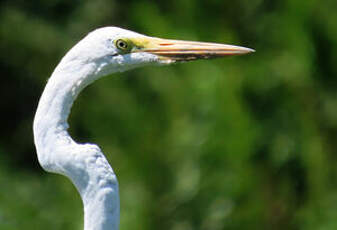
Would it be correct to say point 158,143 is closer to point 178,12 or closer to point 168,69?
point 168,69

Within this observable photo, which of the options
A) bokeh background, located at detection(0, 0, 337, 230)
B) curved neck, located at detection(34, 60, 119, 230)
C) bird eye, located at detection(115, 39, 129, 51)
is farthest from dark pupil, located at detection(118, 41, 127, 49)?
bokeh background, located at detection(0, 0, 337, 230)

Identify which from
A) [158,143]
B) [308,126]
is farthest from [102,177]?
[308,126]

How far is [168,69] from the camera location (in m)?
6.56

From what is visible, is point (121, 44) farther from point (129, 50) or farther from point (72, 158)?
point (72, 158)

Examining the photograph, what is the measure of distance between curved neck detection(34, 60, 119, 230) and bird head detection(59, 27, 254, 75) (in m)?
0.12

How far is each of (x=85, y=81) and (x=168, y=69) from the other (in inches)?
151

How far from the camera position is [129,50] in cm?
286

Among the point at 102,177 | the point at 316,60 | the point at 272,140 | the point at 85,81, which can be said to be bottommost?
the point at 102,177

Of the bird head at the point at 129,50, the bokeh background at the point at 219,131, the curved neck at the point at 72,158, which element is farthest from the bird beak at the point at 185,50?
the bokeh background at the point at 219,131

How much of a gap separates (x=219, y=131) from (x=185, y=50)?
3226 mm

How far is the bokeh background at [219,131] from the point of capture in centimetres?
613

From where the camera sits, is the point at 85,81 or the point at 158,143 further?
the point at 158,143

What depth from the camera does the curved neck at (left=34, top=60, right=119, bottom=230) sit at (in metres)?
2.67

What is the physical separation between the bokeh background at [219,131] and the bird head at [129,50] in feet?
10.0
